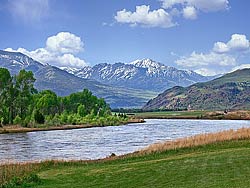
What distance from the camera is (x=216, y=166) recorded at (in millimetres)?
26406

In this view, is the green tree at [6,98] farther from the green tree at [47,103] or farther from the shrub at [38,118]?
the green tree at [47,103]

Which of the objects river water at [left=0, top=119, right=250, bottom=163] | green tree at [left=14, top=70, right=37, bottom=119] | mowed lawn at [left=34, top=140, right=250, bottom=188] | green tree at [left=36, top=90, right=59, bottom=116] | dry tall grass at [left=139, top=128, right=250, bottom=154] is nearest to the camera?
mowed lawn at [left=34, top=140, right=250, bottom=188]

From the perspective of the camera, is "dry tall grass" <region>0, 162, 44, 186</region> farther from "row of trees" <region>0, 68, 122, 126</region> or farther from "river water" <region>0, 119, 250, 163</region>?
"row of trees" <region>0, 68, 122, 126</region>

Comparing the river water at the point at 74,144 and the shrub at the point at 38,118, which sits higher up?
the shrub at the point at 38,118

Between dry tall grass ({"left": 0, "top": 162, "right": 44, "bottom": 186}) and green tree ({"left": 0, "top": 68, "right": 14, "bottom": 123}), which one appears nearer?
dry tall grass ({"left": 0, "top": 162, "right": 44, "bottom": 186})

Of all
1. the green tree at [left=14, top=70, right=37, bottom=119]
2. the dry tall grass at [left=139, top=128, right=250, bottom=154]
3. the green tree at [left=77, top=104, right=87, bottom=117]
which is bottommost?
the dry tall grass at [left=139, top=128, right=250, bottom=154]

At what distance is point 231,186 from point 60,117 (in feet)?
438

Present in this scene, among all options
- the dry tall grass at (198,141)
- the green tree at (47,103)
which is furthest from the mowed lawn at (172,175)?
the green tree at (47,103)

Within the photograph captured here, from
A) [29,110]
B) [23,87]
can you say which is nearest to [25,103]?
[23,87]

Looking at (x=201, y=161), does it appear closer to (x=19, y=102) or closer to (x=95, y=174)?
(x=95, y=174)

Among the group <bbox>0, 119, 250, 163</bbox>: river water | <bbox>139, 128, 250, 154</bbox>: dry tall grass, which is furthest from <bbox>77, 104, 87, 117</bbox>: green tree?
<bbox>139, 128, 250, 154</bbox>: dry tall grass

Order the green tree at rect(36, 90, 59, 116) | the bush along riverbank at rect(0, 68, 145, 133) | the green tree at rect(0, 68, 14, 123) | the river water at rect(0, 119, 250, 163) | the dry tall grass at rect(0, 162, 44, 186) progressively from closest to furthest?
1. the dry tall grass at rect(0, 162, 44, 186)
2. the river water at rect(0, 119, 250, 163)
3. the bush along riverbank at rect(0, 68, 145, 133)
4. the green tree at rect(0, 68, 14, 123)
5. the green tree at rect(36, 90, 59, 116)

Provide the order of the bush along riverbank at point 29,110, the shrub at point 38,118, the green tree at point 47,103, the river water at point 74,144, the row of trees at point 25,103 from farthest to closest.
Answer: the green tree at point 47,103, the shrub at point 38,118, the row of trees at point 25,103, the bush along riverbank at point 29,110, the river water at point 74,144

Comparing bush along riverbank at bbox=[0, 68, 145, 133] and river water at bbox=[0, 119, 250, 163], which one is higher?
bush along riverbank at bbox=[0, 68, 145, 133]
